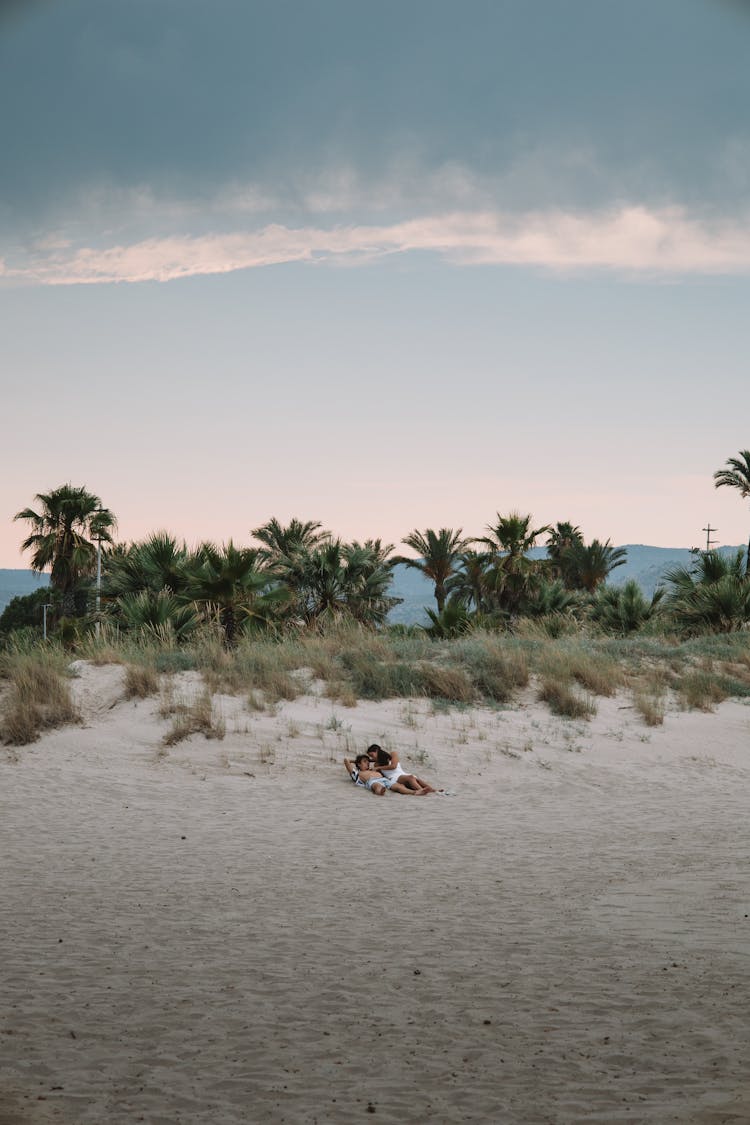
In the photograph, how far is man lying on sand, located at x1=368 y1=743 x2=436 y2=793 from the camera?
12.9m

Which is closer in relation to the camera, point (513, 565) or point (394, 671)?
point (394, 671)

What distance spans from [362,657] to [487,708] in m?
2.66

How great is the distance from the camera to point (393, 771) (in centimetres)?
1305

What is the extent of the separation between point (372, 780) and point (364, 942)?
6217mm

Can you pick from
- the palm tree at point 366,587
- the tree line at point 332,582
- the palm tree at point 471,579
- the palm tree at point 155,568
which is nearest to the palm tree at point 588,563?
the tree line at point 332,582

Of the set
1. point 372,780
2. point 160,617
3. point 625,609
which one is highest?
point 625,609

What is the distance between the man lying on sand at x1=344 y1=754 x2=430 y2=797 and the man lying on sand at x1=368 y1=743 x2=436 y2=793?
0.03 metres

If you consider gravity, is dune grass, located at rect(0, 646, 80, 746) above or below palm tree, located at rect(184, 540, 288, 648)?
below

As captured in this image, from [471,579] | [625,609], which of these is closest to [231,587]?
[625,609]

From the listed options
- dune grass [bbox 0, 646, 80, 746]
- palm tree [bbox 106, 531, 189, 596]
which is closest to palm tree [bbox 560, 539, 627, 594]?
palm tree [bbox 106, 531, 189, 596]

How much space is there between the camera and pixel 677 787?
1351 cm

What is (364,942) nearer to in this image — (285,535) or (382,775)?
(382,775)

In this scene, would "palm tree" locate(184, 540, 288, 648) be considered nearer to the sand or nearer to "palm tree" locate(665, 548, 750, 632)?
the sand

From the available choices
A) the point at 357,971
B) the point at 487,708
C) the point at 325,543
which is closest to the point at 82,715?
the point at 487,708
